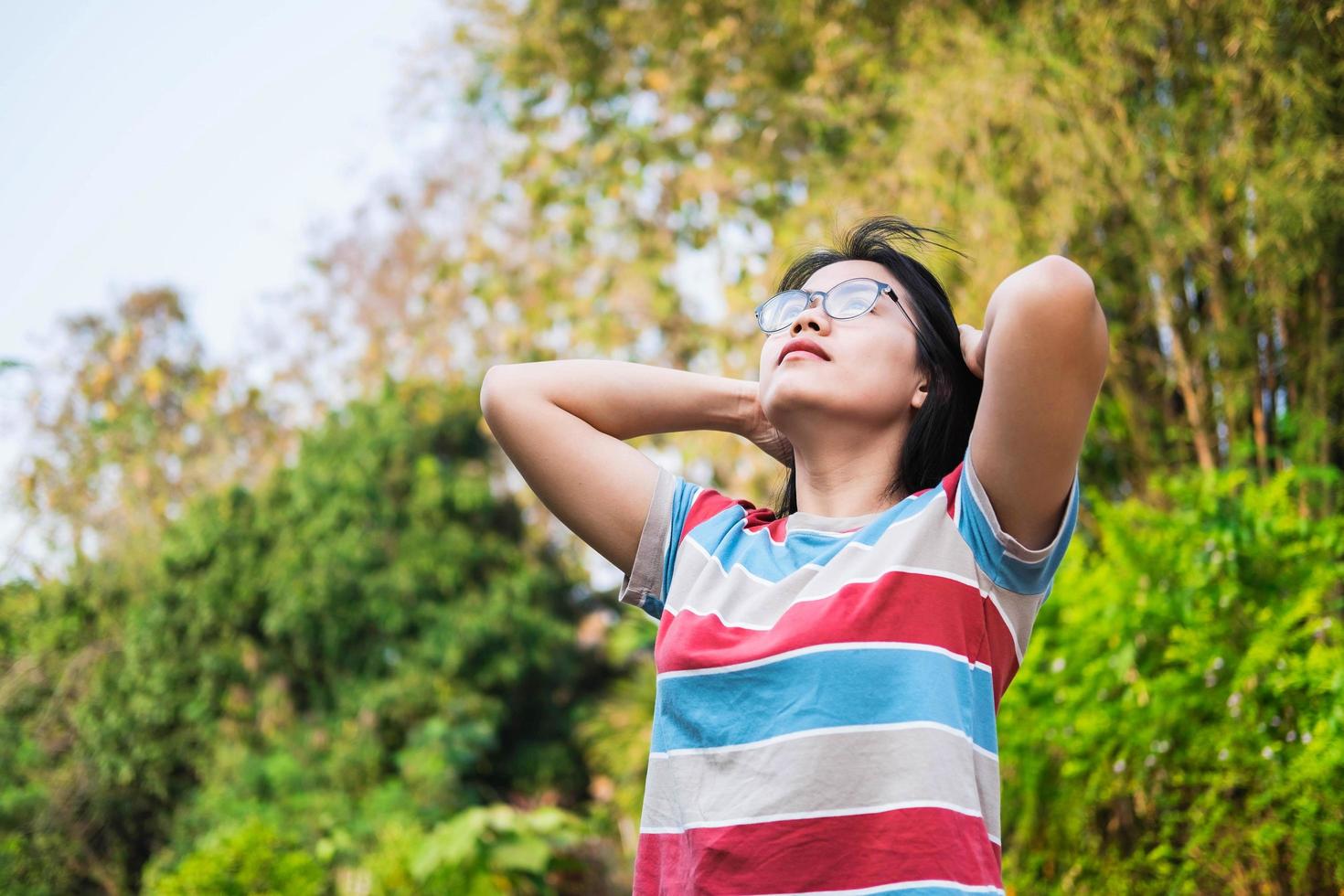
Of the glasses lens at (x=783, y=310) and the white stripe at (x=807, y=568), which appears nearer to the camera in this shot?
the white stripe at (x=807, y=568)

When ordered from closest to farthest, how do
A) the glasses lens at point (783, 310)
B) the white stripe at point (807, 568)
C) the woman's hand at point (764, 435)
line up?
the white stripe at point (807, 568) → the glasses lens at point (783, 310) → the woman's hand at point (764, 435)

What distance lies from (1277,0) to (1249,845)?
2101 mm

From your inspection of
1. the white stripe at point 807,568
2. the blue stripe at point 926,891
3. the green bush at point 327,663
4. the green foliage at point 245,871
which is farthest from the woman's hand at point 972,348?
the green bush at point 327,663

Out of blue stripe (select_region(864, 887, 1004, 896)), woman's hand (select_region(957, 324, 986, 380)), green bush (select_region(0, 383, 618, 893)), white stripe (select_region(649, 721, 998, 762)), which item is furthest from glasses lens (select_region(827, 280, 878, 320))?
green bush (select_region(0, 383, 618, 893))

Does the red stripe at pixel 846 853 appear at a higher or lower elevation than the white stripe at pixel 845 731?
lower

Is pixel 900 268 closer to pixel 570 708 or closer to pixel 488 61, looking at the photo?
pixel 488 61

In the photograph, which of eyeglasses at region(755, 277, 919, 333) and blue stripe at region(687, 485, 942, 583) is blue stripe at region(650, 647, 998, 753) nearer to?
blue stripe at region(687, 485, 942, 583)

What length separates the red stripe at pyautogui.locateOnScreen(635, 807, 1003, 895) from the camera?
0.92 metres

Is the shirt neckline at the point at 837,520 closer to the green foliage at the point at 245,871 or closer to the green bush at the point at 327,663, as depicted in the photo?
the green foliage at the point at 245,871

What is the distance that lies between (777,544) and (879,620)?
0.63 ft

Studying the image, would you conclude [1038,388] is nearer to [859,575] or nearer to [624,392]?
[859,575]

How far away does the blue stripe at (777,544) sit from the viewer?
1104mm

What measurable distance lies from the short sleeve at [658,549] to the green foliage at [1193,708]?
4.87ft

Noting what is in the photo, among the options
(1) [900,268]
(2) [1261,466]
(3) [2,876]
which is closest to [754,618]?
(1) [900,268]
